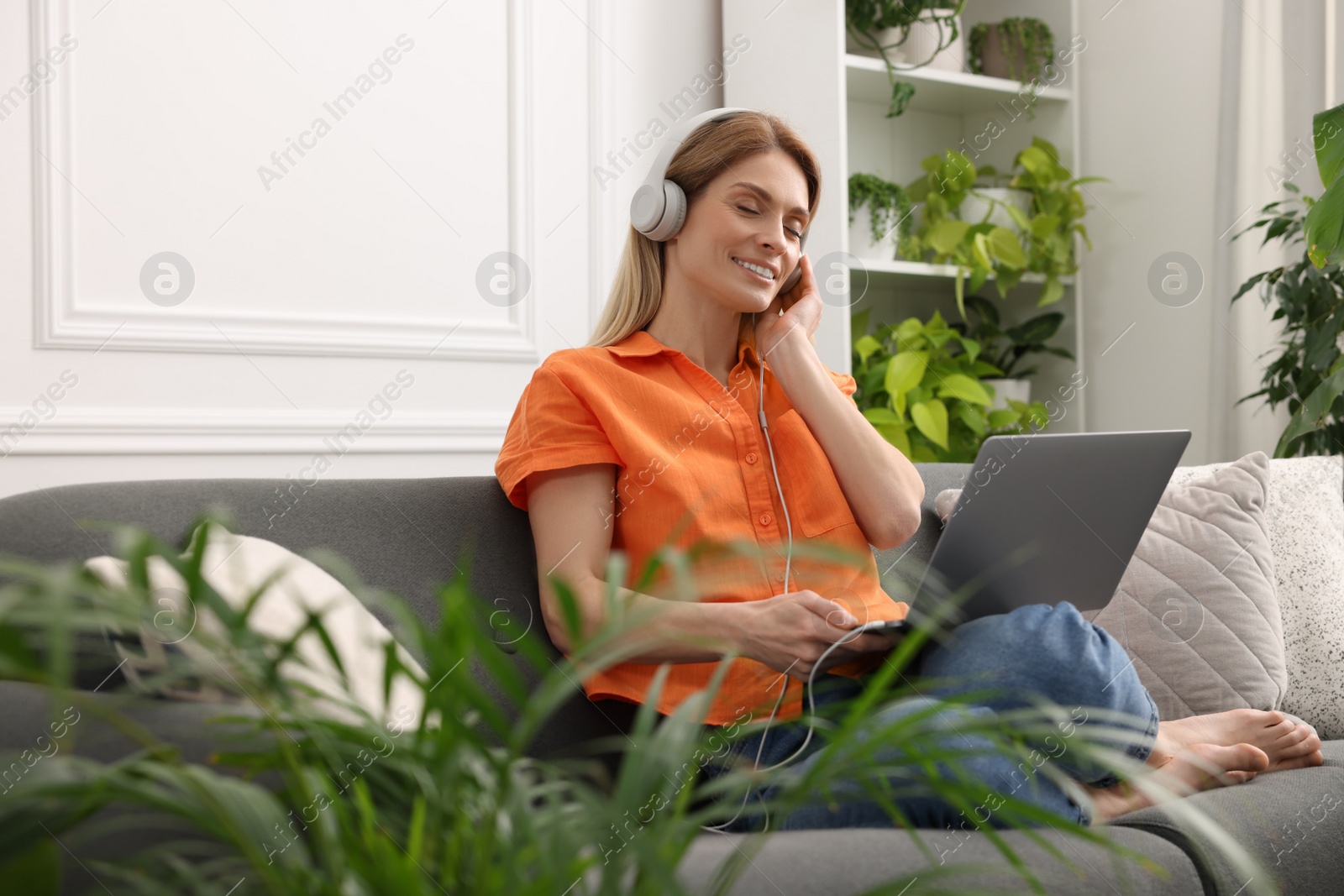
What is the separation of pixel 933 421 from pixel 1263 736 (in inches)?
47.5

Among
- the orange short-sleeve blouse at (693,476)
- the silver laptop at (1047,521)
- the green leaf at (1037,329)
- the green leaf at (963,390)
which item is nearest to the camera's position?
the silver laptop at (1047,521)

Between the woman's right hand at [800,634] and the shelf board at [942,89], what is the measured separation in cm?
169

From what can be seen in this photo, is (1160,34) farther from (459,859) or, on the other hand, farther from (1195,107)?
(459,859)

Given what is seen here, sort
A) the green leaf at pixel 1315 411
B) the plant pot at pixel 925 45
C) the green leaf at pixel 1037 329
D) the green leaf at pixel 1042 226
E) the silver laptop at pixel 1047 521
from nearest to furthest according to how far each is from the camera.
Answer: the silver laptop at pixel 1047 521 → the green leaf at pixel 1315 411 → the plant pot at pixel 925 45 → the green leaf at pixel 1042 226 → the green leaf at pixel 1037 329

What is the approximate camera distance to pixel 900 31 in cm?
266

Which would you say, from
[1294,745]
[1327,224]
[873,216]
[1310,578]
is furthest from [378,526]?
[1327,224]

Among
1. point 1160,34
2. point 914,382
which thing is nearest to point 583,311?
point 914,382

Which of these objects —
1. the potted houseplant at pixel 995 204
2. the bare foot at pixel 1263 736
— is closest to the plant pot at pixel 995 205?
the potted houseplant at pixel 995 204

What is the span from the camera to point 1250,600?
1702 millimetres

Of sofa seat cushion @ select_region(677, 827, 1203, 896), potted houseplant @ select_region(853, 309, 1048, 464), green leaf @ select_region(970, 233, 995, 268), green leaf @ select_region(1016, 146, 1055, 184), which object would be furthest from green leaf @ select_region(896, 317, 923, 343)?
sofa seat cushion @ select_region(677, 827, 1203, 896)

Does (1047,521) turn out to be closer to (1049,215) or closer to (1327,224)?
(1327,224)

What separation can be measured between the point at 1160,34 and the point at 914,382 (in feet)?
4.04

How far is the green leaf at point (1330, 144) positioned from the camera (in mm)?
1962

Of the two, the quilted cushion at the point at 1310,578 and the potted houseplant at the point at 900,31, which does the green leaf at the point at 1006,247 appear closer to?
the potted houseplant at the point at 900,31
